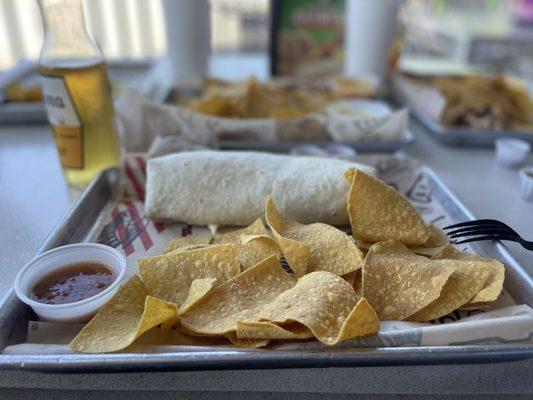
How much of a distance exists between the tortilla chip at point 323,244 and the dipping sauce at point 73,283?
366 mm

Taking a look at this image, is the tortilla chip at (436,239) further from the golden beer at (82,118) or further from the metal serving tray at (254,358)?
the golden beer at (82,118)

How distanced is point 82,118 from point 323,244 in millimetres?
778

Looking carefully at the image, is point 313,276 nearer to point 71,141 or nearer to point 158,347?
point 158,347

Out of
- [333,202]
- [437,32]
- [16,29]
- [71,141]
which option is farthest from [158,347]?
[16,29]

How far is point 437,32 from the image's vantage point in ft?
16.1

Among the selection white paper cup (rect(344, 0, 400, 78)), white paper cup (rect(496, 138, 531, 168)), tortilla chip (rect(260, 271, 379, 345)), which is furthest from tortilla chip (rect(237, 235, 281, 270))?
white paper cup (rect(344, 0, 400, 78))

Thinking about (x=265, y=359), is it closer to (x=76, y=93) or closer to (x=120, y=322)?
(x=120, y=322)

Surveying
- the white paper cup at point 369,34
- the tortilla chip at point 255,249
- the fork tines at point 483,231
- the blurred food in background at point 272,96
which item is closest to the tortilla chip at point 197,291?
the tortilla chip at point 255,249

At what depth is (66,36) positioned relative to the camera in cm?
132

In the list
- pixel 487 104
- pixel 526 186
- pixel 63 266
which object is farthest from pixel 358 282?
pixel 487 104

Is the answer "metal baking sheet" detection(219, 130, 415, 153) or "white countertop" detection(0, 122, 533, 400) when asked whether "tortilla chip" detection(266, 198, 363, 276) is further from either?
"metal baking sheet" detection(219, 130, 415, 153)

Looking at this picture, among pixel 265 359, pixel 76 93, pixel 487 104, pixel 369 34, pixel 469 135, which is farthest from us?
pixel 369 34

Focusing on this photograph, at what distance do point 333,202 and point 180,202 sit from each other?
1.30 ft

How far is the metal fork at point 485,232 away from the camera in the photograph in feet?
3.37
